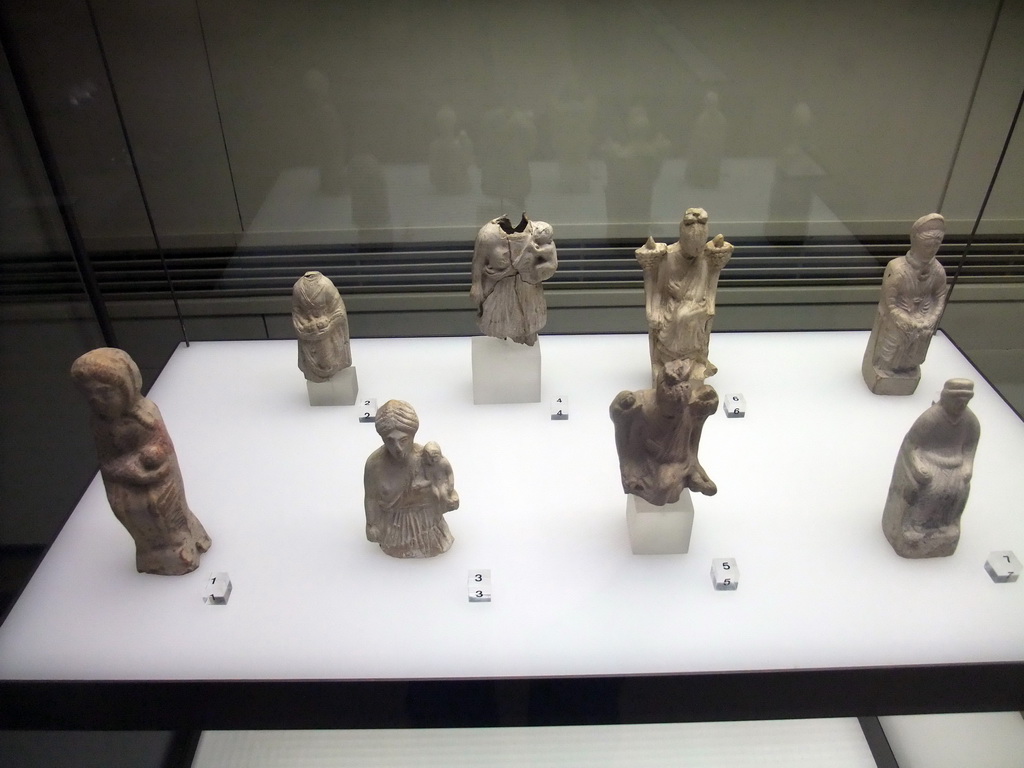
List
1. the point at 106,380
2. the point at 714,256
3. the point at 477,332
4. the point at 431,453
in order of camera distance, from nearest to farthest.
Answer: the point at 106,380
the point at 431,453
the point at 714,256
the point at 477,332

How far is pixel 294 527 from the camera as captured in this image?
356 centimetres

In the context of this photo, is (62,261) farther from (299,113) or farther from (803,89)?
(803,89)

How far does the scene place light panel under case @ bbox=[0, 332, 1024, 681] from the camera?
9.72 feet

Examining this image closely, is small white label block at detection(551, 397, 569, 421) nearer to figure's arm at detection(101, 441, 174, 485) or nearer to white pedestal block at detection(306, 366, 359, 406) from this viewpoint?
white pedestal block at detection(306, 366, 359, 406)

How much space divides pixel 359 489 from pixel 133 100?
2.56m

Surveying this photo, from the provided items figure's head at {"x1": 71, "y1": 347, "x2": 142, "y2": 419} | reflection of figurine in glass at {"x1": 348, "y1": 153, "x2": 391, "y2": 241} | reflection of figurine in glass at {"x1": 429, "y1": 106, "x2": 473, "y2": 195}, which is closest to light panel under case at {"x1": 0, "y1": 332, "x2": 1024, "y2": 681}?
figure's head at {"x1": 71, "y1": 347, "x2": 142, "y2": 419}

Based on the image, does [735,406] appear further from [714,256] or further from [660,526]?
[660,526]

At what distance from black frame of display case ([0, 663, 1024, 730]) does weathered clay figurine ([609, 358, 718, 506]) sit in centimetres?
72

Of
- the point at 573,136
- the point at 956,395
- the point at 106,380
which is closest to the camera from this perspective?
the point at 106,380

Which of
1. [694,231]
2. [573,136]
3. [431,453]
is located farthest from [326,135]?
[431,453]

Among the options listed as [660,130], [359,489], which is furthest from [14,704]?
[660,130]

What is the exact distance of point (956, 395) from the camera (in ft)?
9.74

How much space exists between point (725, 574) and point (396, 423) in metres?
1.46

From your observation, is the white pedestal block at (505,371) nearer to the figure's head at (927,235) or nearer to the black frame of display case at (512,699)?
the black frame of display case at (512,699)
